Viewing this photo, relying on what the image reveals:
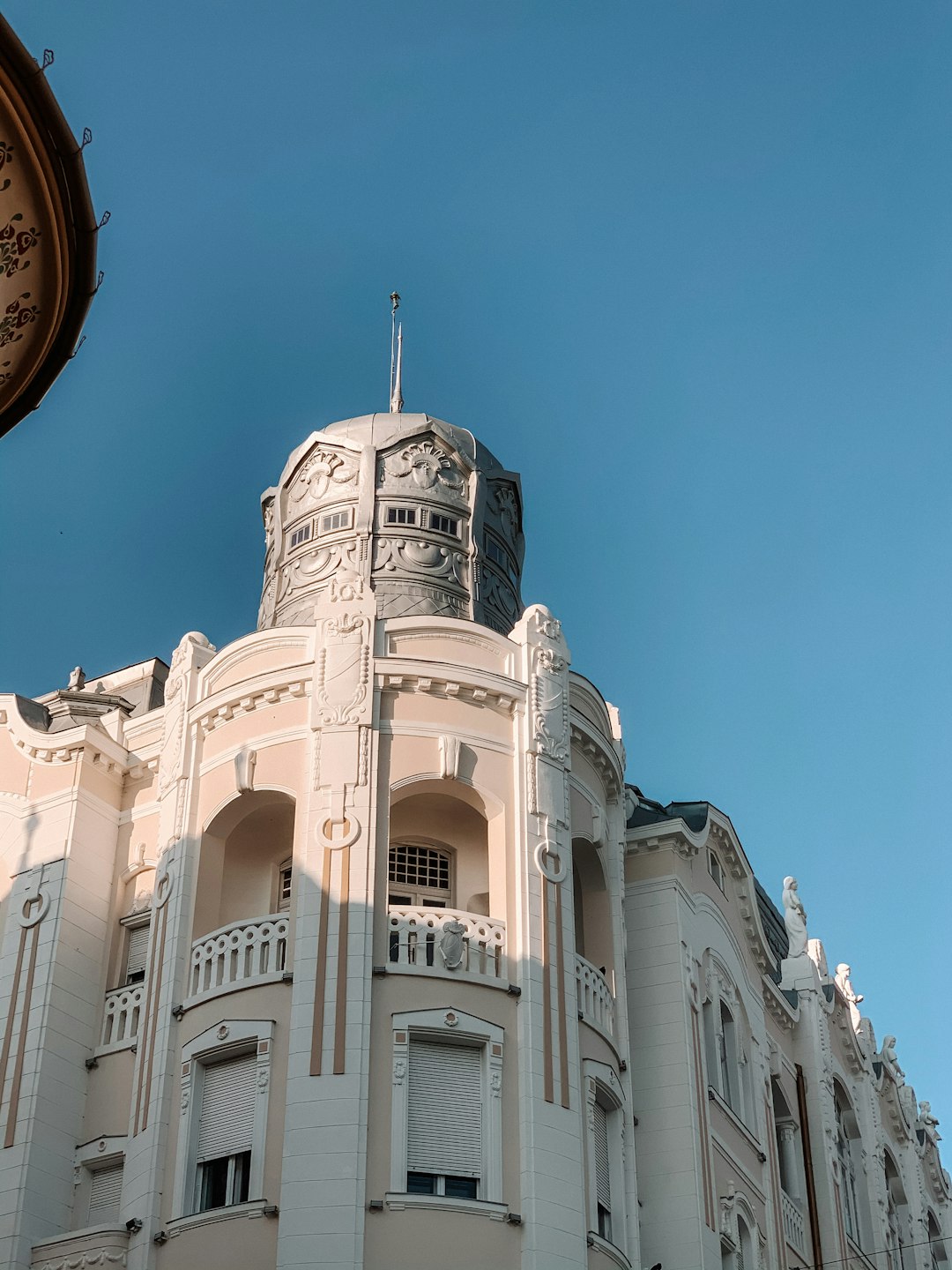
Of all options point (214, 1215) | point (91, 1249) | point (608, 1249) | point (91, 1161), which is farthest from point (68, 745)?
point (608, 1249)

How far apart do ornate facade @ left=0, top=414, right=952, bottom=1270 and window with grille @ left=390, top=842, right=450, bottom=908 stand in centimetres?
5

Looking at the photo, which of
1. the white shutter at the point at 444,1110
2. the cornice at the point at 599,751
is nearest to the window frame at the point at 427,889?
the cornice at the point at 599,751

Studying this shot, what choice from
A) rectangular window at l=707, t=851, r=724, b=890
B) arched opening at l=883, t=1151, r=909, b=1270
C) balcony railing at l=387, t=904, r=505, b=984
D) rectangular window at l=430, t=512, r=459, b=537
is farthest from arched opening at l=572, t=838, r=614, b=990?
arched opening at l=883, t=1151, r=909, b=1270

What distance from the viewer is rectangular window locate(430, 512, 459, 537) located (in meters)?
36.6

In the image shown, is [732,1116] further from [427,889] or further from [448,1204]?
[448,1204]

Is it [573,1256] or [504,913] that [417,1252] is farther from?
[504,913]

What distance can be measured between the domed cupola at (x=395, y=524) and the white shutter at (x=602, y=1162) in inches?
385

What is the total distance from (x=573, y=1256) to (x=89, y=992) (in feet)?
30.7

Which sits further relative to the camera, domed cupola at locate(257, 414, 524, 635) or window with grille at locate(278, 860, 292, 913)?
domed cupola at locate(257, 414, 524, 635)

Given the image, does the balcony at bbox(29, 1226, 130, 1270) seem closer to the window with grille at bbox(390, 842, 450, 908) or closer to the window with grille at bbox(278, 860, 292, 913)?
the window with grille at bbox(278, 860, 292, 913)

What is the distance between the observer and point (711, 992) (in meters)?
35.4

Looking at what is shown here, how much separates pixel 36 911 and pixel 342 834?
587 centimetres

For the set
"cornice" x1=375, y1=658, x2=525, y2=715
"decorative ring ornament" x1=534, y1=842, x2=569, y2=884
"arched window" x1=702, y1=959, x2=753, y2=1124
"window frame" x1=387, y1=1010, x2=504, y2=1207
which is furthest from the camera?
"arched window" x1=702, y1=959, x2=753, y2=1124

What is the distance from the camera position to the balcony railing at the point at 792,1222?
1483 inches
